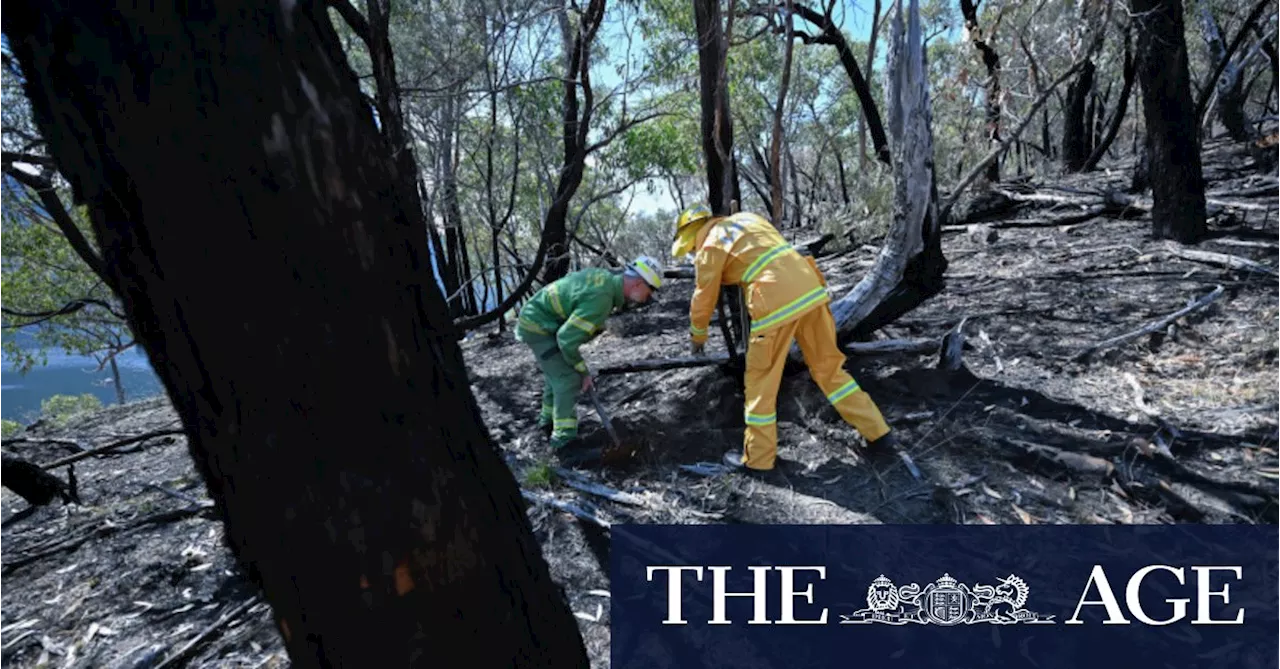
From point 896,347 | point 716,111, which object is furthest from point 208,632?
point 896,347

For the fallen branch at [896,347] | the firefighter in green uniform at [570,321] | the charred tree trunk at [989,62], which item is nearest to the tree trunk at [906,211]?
the fallen branch at [896,347]

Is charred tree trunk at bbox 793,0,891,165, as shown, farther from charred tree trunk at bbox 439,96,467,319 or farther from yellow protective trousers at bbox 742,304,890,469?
charred tree trunk at bbox 439,96,467,319

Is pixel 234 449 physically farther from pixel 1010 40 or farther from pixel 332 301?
pixel 1010 40

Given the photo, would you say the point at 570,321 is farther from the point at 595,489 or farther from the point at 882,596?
the point at 882,596

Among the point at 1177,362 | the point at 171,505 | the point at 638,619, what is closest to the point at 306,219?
the point at 638,619

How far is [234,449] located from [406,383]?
296mm

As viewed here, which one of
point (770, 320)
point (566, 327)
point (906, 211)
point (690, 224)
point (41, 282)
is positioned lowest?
point (770, 320)

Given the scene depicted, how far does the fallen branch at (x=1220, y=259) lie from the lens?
484 cm

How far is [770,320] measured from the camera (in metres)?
3.70

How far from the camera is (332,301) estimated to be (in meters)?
1.07

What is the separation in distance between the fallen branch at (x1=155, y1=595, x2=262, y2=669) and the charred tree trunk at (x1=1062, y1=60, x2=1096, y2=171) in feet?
43.5

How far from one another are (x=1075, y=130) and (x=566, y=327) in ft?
40.1

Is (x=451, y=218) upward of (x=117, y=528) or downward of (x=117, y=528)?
upward

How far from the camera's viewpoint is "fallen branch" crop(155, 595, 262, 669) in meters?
2.59
